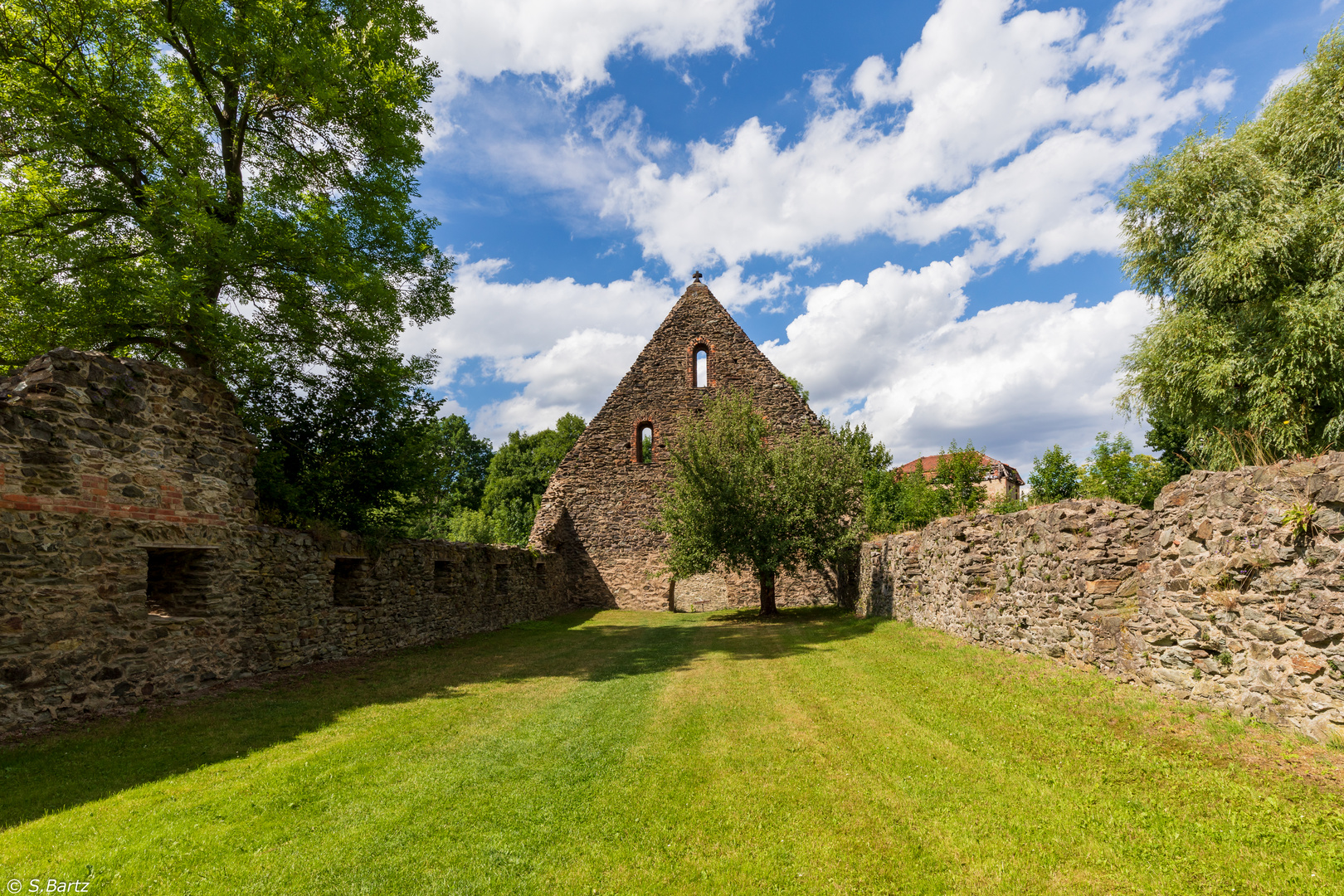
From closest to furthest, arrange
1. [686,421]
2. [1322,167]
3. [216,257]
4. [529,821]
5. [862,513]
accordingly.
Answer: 1. [529,821]
2. [216,257]
3. [1322,167]
4. [862,513]
5. [686,421]

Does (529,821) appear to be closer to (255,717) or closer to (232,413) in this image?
(255,717)

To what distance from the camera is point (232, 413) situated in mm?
9469

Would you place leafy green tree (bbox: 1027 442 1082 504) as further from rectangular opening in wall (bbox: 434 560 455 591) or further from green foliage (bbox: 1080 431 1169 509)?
rectangular opening in wall (bbox: 434 560 455 591)

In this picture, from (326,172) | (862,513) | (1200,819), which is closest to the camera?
(1200,819)

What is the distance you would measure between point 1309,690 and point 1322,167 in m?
15.7

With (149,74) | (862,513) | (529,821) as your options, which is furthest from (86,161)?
(862,513)

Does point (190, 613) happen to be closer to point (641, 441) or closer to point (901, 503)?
point (641, 441)

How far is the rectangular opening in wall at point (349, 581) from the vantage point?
11578 mm

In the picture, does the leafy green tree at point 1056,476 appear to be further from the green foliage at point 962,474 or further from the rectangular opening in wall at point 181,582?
the rectangular opening in wall at point 181,582

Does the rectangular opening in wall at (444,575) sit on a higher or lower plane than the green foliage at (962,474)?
lower

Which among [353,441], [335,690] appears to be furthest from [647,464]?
[335,690]

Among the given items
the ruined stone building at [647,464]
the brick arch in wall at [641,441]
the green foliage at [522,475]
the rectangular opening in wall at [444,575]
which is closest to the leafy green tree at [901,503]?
the ruined stone building at [647,464]

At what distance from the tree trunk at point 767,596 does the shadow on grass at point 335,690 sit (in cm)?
102

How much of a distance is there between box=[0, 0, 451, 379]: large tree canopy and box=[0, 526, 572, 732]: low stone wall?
11.4ft
